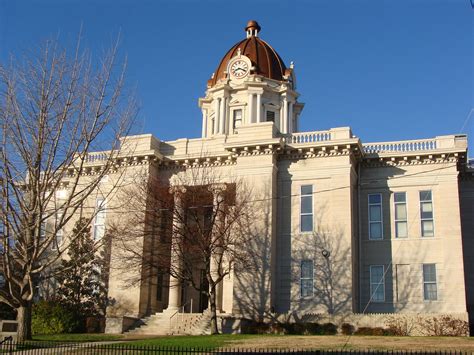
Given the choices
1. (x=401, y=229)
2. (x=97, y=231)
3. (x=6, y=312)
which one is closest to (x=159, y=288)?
(x=97, y=231)

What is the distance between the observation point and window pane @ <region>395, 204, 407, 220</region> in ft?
119

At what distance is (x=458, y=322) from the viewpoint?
31.6m

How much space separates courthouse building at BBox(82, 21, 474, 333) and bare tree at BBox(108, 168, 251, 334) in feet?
3.56

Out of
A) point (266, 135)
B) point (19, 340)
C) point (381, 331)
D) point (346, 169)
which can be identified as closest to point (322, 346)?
point (381, 331)

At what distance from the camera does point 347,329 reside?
3180 cm

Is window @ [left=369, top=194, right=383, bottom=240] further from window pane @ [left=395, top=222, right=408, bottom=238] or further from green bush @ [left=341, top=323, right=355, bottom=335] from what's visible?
green bush @ [left=341, top=323, right=355, bottom=335]

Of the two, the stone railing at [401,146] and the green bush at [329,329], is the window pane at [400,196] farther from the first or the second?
the green bush at [329,329]

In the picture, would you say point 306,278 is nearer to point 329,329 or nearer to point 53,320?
point 329,329

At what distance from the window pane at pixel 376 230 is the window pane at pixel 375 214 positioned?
0.30 meters

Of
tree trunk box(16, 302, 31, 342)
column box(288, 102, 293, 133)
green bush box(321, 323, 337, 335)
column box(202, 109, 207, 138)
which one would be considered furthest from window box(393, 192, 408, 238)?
tree trunk box(16, 302, 31, 342)

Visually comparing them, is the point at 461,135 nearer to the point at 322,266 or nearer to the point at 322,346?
the point at 322,266

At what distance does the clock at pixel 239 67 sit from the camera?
161 ft

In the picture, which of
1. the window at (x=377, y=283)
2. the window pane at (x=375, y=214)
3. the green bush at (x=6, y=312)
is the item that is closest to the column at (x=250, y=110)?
the window pane at (x=375, y=214)

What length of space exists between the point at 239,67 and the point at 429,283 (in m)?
23.4
